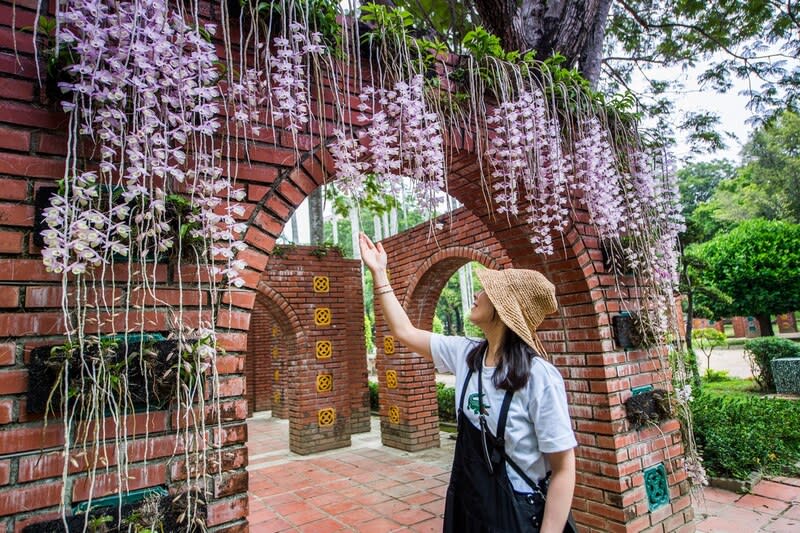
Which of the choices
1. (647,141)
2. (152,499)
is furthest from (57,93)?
(647,141)

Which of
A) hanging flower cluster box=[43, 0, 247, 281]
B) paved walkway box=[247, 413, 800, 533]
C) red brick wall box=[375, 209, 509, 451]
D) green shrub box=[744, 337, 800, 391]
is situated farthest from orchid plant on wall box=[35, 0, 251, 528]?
green shrub box=[744, 337, 800, 391]

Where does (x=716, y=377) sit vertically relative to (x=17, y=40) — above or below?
below

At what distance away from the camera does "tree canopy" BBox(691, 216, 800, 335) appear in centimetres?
1359

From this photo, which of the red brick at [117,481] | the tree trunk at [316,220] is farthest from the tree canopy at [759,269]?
the red brick at [117,481]

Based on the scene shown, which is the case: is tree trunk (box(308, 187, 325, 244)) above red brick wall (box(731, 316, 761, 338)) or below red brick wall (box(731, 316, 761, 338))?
above

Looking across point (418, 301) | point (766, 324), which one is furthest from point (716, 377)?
point (418, 301)

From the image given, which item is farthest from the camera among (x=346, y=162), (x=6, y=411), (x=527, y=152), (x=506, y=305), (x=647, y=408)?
(x=647, y=408)

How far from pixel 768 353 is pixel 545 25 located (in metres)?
9.44

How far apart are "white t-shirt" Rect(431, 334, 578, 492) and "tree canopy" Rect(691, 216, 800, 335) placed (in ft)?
47.5

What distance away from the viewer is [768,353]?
9000 millimetres

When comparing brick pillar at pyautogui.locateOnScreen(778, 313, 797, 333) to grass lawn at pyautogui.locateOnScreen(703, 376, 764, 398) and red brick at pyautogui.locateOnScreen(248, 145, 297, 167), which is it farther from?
red brick at pyautogui.locateOnScreen(248, 145, 297, 167)

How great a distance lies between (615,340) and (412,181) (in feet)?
5.83

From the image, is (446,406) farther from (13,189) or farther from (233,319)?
(13,189)

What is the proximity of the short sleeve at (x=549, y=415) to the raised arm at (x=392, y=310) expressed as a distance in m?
0.56
